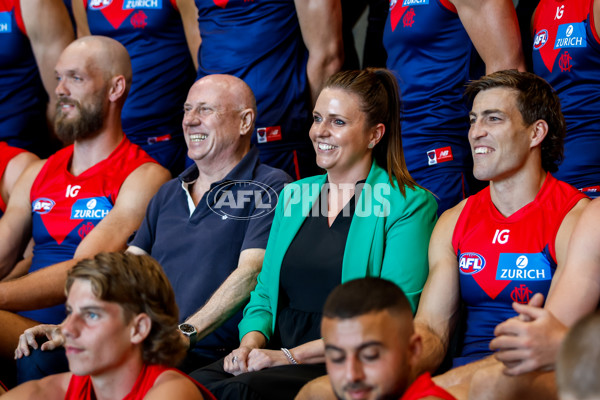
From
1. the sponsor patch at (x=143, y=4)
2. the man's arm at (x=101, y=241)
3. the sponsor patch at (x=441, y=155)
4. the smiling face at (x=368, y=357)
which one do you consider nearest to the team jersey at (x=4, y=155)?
the man's arm at (x=101, y=241)

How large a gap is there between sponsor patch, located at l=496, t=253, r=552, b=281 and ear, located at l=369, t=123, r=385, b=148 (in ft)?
2.00

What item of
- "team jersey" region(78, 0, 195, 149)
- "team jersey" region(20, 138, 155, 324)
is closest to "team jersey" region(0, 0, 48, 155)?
"team jersey" region(78, 0, 195, 149)

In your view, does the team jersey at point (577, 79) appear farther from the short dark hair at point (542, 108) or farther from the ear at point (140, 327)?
the ear at point (140, 327)

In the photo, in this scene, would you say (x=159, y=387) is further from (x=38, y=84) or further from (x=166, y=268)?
(x=38, y=84)

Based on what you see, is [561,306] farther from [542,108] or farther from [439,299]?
[542,108]

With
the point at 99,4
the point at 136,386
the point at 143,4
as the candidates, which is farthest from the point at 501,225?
the point at 99,4

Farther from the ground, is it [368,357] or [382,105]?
[382,105]

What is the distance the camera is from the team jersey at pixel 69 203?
324cm

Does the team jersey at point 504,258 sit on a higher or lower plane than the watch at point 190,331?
higher

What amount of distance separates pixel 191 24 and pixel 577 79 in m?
1.74

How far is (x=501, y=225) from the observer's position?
2.41 meters

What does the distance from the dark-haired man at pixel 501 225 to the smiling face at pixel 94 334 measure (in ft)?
2.56

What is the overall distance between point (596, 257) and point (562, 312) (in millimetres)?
166

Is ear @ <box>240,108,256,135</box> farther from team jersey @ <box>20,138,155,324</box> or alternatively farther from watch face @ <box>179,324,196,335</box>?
watch face @ <box>179,324,196,335</box>
